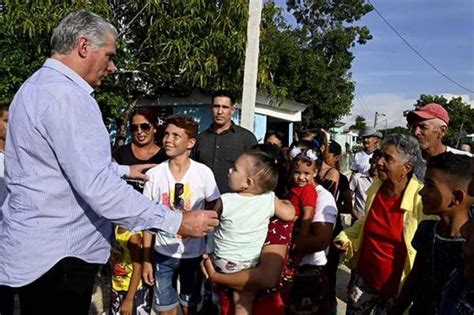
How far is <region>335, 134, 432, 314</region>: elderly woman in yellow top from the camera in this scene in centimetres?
296

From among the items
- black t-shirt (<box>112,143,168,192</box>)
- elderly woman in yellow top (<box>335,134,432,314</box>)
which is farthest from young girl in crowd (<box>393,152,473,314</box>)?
black t-shirt (<box>112,143,168,192</box>)

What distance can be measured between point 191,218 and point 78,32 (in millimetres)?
1027

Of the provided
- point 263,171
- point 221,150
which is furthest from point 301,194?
point 221,150

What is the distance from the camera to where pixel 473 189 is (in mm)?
1914

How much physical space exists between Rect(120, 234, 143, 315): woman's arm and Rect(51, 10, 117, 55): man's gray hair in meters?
1.70

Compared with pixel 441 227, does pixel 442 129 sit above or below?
above

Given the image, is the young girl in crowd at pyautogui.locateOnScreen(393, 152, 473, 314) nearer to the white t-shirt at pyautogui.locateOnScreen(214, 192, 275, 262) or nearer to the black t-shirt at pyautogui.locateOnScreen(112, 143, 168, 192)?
the white t-shirt at pyautogui.locateOnScreen(214, 192, 275, 262)

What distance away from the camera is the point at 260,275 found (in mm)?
2768

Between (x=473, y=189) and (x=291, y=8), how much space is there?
31121 millimetres

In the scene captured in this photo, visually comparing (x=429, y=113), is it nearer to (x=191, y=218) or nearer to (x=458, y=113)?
(x=191, y=218)

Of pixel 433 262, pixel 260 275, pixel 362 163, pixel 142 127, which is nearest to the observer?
pixel 433 262

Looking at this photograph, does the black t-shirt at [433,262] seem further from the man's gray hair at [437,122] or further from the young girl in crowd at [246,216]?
the man's gray hair at [437,122]

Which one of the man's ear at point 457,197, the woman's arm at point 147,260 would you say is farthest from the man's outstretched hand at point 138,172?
the man's ear at point 457,197

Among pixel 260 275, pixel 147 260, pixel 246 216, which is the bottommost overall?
pixel 147 260
